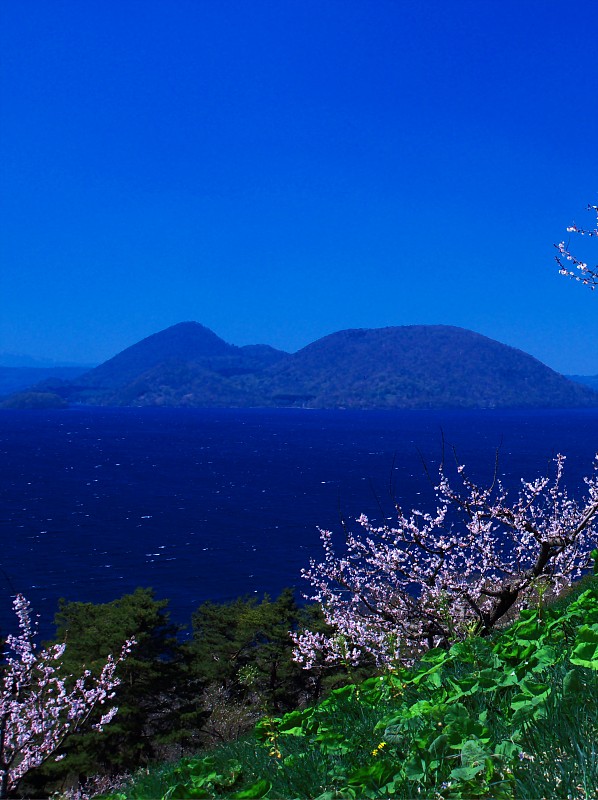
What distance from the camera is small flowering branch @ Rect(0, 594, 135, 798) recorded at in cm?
1756

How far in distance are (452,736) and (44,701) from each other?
20.3m

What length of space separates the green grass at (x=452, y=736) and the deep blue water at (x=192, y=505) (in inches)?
366

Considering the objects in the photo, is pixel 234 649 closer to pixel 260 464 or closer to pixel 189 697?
pixel 189 697

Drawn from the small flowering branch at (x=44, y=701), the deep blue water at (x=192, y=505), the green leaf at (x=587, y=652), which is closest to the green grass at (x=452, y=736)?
the green leaf at (x=587, y=652)

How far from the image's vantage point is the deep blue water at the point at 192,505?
162 feet

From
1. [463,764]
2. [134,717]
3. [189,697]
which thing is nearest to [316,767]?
[463,764]

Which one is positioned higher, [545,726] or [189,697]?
[545,726]

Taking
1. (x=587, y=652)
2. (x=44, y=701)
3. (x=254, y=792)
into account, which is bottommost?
(x=44, y=701)

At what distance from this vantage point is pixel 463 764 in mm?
3168

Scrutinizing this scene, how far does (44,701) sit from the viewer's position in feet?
65.2

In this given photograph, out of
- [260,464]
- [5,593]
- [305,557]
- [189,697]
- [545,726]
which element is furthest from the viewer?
[260,464]


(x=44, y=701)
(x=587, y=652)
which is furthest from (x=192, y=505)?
(x=587, y=652)

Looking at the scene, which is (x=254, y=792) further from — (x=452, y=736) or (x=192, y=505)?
(x=192, y=505)

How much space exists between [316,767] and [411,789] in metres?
1.09
